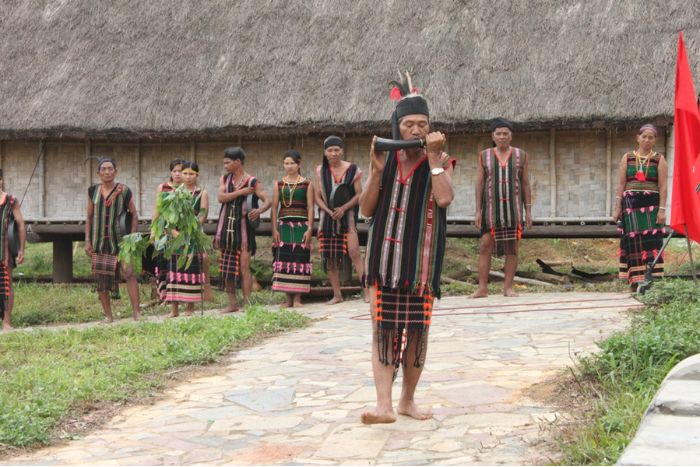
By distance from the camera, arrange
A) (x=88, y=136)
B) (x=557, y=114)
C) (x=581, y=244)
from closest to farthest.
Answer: (x=557, y=114) < (x=88, y=136) < (x=581, y=244)

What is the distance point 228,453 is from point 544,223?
8264 millimetres

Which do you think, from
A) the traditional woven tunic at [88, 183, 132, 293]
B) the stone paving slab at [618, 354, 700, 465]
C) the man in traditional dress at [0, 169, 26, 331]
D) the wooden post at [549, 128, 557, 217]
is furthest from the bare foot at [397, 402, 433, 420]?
the wooden post at [549, 128, 557, 217]

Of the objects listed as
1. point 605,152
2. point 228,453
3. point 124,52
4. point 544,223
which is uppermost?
point 124,52

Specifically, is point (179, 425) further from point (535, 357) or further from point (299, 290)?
point (299, 290)

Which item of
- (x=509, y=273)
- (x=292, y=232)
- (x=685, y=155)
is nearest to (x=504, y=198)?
(x=509, y=273)

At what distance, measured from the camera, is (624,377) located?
4918 millimetres

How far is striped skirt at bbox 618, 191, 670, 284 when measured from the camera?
9516 millimetres

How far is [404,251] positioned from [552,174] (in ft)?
24.7

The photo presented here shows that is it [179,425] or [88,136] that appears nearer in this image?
[179,425]

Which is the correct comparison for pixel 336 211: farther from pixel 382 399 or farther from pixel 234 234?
pixel 382 399

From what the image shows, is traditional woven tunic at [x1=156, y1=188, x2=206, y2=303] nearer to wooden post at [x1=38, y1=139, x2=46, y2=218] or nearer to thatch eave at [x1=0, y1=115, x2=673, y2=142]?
thatch eave at [x1=0, y1=115, x2=673, y2=142]

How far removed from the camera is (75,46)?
45.3 feet

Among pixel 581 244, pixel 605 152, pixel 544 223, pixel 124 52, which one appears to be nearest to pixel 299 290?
pixel 544 223

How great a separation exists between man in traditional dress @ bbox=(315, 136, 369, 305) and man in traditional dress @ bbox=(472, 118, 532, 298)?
1288 millimetres
